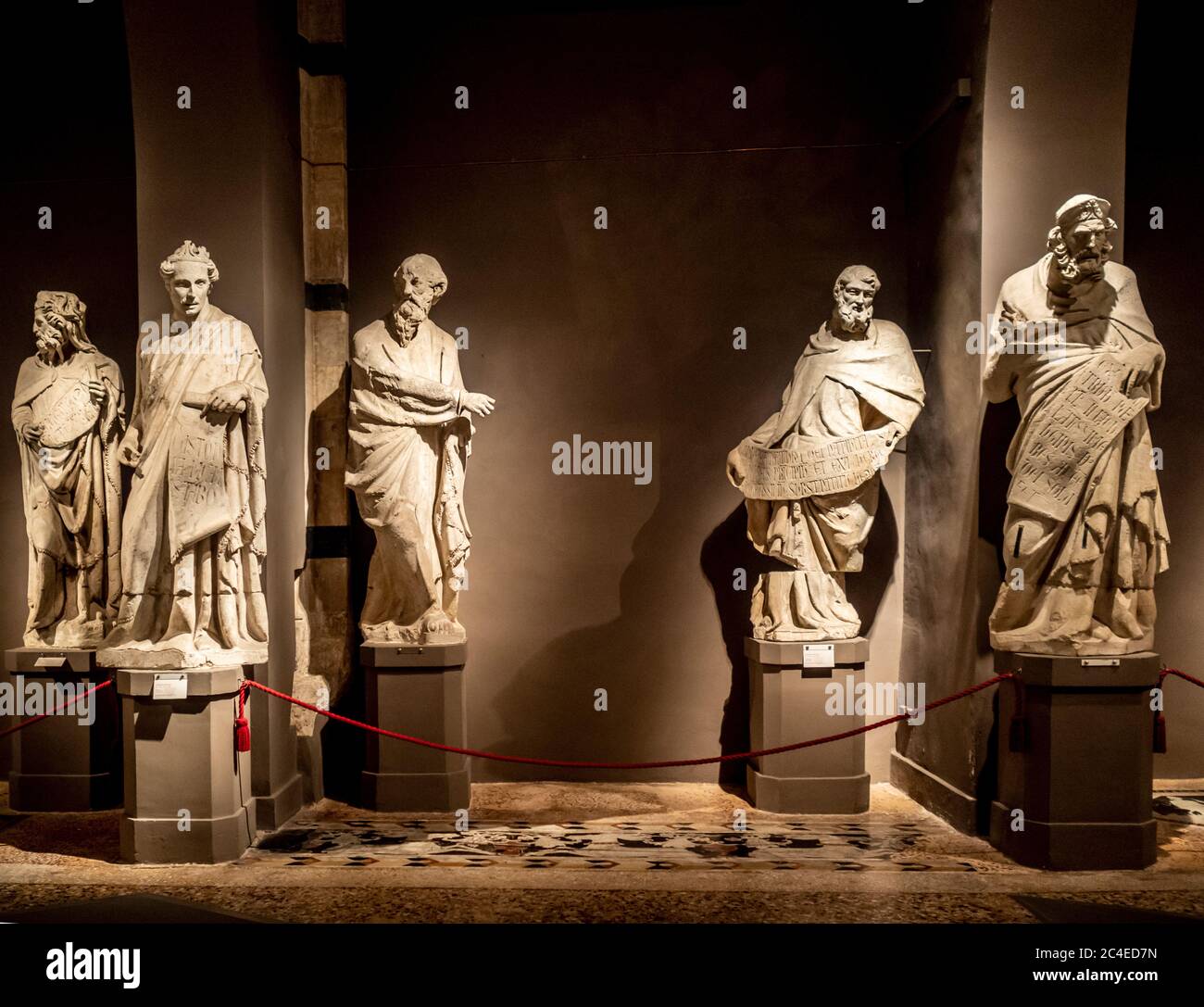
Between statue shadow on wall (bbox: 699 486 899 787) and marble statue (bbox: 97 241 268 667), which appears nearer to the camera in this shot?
marble statue (bbox: 97 241 268 667)

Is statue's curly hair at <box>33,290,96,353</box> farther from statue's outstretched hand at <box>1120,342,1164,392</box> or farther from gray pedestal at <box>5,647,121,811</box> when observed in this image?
statue's outstretched hand at <box>1120,342,1164,392</box>

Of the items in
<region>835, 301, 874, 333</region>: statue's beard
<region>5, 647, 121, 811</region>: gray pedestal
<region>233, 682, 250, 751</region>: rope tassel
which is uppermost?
<region>835, 301, 874, 333</region>: statue's beard

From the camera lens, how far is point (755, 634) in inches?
192

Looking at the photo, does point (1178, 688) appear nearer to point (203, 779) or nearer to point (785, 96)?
point (785, 96)

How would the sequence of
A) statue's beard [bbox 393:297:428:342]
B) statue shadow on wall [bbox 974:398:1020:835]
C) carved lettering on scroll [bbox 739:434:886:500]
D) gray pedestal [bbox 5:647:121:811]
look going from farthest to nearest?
gray pedestal [bbox 5:647:121:811]
statue's beard [bbox 393:297:428:342]
carved lettering on scroll [bbox 739:434:886:500]
statue shadow on wall [bbox 974:398:1020:835]

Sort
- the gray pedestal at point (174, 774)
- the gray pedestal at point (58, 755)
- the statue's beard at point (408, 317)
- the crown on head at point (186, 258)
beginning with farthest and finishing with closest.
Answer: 1. the gray pedestal at point (58, 755)
2. the statue's beard at point (408, 317)
3. the crown on head at point (186, 258)
4. the gray pedestal at point (174, 774)

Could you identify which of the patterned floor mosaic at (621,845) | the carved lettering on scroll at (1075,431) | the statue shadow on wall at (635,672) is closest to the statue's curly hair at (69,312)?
the patterned floor mosaic at (621,845)

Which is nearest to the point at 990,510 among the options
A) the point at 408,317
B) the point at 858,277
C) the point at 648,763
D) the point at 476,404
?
the point at 858,277

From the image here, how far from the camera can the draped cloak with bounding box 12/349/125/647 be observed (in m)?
4.91

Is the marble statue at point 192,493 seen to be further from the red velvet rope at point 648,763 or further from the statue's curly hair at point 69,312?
the statue's curly hair at point 69,312

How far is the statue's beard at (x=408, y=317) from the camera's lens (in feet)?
15.4

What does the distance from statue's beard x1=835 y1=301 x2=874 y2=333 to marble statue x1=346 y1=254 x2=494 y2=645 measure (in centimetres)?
174

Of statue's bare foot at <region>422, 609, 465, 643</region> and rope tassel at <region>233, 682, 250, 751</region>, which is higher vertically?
statue's bare foot at <region>422, 609, 465, 643</region>

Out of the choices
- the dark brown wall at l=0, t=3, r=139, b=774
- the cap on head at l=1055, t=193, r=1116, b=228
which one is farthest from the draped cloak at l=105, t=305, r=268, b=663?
the cap on head at l=1055, t=193, r=1116, b=228
